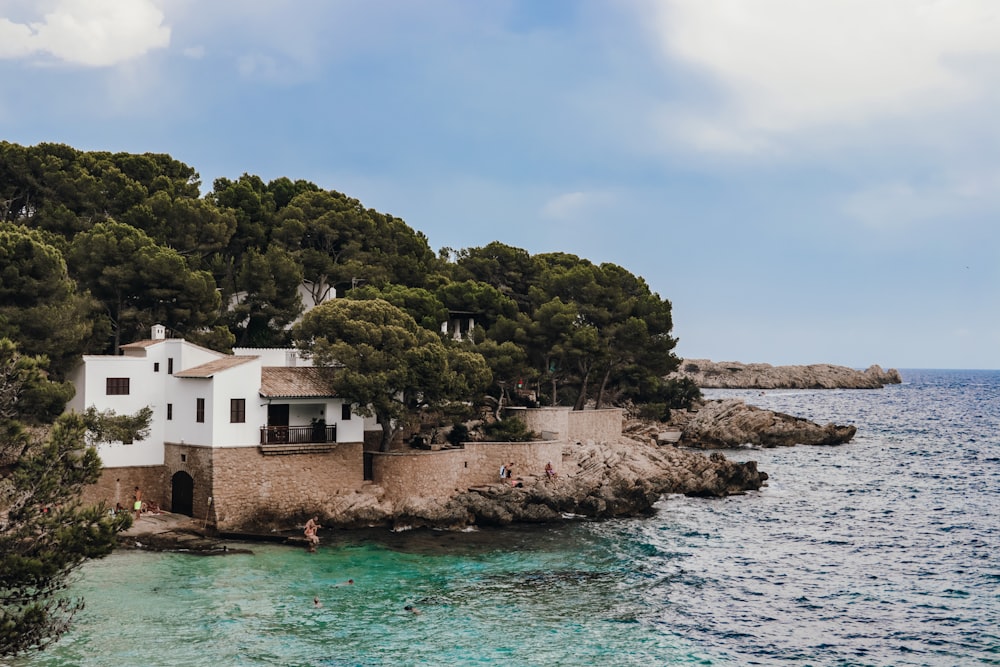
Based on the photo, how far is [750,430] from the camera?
85.9 meters

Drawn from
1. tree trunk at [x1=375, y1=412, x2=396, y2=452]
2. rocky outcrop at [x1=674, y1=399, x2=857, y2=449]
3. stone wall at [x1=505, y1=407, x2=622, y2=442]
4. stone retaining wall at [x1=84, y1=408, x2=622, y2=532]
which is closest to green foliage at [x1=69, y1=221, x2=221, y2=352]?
stone retaining wall at [x1=84, y1=408, x2=622, y2=532]

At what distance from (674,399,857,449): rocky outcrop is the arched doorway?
174 feet

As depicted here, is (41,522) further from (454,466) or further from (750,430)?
(750,430)

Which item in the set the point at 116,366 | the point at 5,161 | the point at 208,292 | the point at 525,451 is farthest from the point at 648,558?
the point at 5,161

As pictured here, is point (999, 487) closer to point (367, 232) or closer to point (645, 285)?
point (645, 285)

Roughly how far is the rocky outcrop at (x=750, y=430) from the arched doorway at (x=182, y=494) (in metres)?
53.2

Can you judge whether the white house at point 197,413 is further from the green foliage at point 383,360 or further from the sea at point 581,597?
the sea at point 581,597

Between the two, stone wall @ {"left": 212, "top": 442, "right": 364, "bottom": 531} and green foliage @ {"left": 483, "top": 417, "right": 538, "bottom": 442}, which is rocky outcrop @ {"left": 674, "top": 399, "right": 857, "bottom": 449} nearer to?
green foliage @ {"left": 483, "top": 417, "right": 538, "bottom": 442}

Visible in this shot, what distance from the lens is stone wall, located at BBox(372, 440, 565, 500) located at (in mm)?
43938

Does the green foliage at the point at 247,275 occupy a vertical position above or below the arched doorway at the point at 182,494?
above

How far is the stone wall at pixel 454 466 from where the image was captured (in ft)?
144

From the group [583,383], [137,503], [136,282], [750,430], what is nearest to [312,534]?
[137,503]

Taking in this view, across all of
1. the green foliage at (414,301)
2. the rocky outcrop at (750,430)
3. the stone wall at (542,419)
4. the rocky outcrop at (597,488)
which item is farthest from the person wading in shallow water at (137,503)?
the rocky outcrop at (750,430)

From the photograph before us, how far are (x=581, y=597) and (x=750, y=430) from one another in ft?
191
